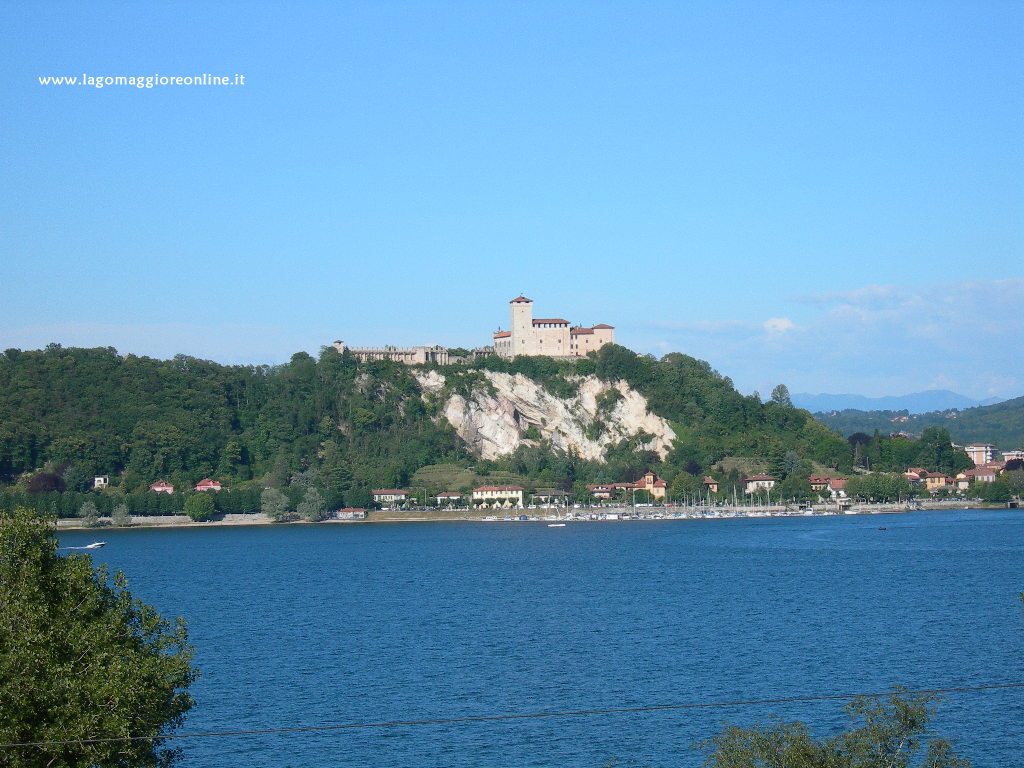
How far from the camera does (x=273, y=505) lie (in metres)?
89.9

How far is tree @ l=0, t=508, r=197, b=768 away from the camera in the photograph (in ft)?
44.9

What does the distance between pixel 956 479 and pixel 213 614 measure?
84574mm

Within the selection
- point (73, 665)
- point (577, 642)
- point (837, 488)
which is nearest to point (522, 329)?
point (837, 488)

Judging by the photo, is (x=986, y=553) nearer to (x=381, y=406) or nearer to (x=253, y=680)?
(x=253, y=680)

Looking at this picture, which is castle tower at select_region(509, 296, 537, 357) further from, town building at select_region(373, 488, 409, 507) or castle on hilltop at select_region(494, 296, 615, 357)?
town building at select_region(373, 488, 409, 507)

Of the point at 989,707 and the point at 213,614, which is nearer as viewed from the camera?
the point at 989,707

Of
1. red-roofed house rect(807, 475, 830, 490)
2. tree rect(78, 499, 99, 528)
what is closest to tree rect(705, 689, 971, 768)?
tree rect(78, 499, 99, 528)

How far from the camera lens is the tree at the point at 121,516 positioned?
86.2m

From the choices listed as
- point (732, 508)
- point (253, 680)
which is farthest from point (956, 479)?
point (253, 680)

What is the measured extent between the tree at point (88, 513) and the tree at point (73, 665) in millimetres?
72934

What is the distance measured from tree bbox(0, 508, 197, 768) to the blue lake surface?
614 cm

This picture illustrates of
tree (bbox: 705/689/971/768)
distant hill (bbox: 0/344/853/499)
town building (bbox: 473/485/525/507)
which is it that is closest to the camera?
tree (bbox: 705/689/971/768)

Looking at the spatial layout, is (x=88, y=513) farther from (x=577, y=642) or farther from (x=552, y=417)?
(x=577, y=642)

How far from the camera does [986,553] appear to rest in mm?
54812
